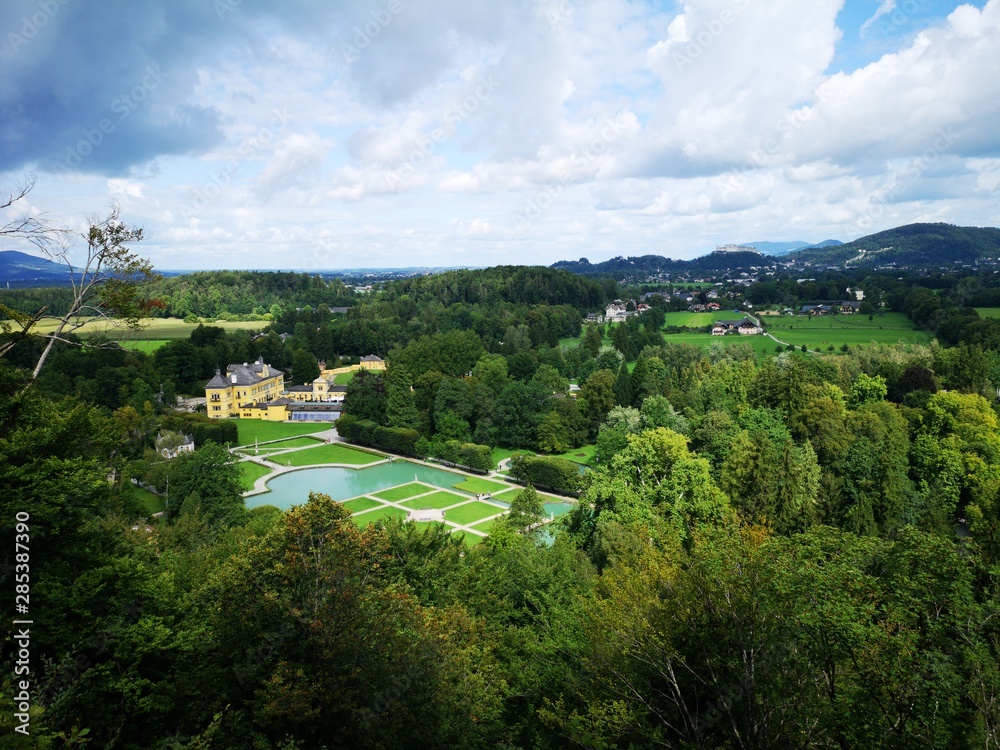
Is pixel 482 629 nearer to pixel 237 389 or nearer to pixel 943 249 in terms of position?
pixel 237 389

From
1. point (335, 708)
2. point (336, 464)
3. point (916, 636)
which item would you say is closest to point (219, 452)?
point (336, 464)

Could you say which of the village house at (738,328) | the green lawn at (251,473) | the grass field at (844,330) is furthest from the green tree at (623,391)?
the village house at (738,328)

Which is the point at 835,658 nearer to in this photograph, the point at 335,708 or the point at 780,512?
the point at 335,708

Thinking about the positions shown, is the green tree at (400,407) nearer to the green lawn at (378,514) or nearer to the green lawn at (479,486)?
the green lawn at (479,486)

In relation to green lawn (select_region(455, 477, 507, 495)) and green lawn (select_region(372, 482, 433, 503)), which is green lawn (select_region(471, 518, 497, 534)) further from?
green lawn (select_region(372, 482, 433, 503))

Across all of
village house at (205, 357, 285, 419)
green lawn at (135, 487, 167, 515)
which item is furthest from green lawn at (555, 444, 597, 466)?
village house at (205, 357, 285, 419)

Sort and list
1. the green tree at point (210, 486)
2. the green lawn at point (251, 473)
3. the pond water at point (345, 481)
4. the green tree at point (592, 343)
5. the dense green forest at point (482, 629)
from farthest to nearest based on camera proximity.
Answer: the green tree at point (592, 343) < the green lawn at point (251, 473) < the pond water at point (345, 481) < the green tree at point (210, 486) < the dense green forest at point (482, 629)
